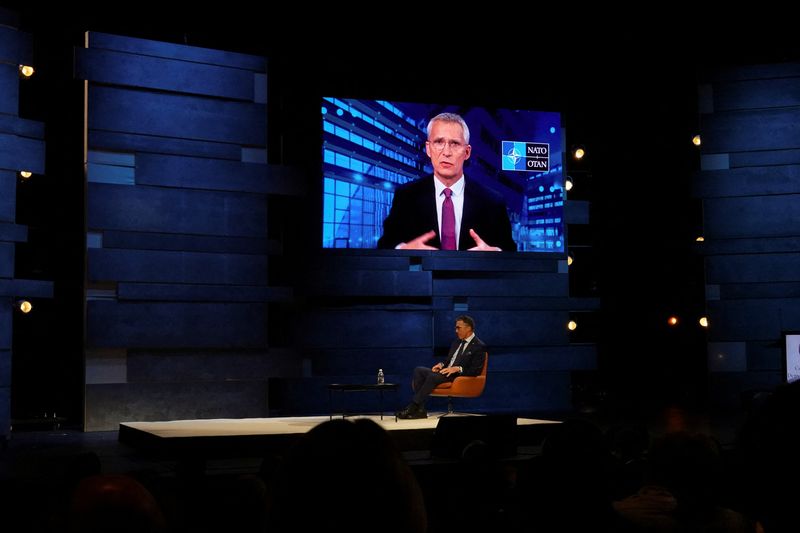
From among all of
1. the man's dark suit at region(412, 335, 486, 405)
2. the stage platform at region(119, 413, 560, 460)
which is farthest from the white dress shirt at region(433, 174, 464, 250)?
the stage platform at region(119, 413, 560, 460)

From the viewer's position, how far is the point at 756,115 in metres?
11.3

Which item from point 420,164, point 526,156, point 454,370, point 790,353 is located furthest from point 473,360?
point 790,353

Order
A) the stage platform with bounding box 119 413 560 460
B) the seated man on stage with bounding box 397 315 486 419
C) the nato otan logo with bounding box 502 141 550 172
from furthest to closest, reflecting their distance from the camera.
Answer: the nato otan logo with bounding box 502 141 550 172 < the seated man on stage with bounding box 397 315 486 419 < the stage platform with bounding box 119 413 560 460

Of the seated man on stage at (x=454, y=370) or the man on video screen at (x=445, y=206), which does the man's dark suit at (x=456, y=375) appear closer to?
the seated man on stage at (x=454, y=370)

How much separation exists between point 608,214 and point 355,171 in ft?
16.4

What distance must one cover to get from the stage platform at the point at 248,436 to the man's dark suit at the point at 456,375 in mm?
313

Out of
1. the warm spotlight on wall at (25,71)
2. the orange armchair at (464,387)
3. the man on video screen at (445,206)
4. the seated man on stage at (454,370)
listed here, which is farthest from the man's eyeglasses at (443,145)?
the warm spotlight on wall at (25,71)

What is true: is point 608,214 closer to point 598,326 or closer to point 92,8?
point 598,326

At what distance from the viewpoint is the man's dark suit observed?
8.48 metres

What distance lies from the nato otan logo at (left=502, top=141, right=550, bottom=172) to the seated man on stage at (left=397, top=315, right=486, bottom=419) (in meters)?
2.99

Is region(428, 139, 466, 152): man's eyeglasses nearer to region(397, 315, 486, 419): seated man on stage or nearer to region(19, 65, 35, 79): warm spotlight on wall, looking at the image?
region(397, 315, 486, 419): seated man on stage

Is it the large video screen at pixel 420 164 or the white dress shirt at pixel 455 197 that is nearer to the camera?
the large video screen at pixel 420 164

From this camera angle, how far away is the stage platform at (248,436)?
21.7ft

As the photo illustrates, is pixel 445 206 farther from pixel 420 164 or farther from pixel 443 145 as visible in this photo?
pixel 443 145
